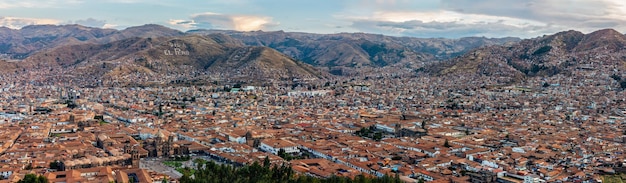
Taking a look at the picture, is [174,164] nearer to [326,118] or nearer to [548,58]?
[326,118]

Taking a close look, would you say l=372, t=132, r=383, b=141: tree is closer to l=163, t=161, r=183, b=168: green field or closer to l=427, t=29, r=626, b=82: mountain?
l=163, t=161, r=183, b=168: green field

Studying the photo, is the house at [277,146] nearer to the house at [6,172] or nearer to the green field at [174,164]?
the green field at [174,164]

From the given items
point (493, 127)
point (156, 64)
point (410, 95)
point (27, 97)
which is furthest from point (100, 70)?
point (493, 127)

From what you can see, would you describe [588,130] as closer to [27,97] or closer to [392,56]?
[27,97]

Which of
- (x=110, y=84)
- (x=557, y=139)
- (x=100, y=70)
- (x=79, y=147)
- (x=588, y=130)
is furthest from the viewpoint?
(x=100, y=70)

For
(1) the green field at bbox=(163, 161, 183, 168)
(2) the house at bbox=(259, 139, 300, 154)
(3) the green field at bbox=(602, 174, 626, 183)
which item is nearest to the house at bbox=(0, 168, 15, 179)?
(1) the green field at bbox=(163, 161, 183, 168)

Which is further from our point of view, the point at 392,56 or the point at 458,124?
the point at 392,56

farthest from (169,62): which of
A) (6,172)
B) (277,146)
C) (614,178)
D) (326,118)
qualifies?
(614,178)
